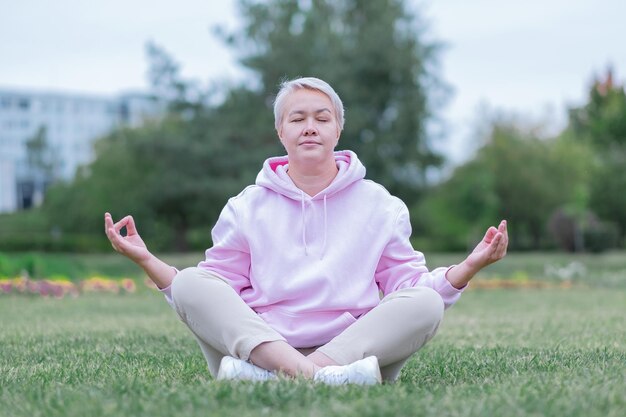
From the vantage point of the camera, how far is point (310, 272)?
Result: 3.43m

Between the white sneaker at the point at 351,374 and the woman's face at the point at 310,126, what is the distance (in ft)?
2.83

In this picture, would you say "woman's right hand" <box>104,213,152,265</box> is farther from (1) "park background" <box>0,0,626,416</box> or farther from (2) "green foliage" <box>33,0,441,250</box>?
(2) "green foliage" <box>33,0,441,250</box>

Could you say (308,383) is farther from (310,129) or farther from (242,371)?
(310,129)

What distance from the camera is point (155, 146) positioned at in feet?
75.6

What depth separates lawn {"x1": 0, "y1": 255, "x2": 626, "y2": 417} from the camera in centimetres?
265

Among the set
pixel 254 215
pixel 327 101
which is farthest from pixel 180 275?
pixel 327 101

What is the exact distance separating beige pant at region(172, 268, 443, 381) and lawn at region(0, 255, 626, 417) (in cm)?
16

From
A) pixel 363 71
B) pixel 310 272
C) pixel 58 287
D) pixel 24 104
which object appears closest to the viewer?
pixel 310 272

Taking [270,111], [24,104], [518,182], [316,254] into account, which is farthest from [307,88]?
[24,104]

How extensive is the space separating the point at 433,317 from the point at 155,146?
20277 mm

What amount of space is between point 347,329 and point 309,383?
0.41 m

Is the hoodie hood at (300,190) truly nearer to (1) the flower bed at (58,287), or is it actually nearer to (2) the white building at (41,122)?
(1) the flower bed at (58,287)

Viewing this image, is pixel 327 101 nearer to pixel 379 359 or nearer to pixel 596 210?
pixel 379 359

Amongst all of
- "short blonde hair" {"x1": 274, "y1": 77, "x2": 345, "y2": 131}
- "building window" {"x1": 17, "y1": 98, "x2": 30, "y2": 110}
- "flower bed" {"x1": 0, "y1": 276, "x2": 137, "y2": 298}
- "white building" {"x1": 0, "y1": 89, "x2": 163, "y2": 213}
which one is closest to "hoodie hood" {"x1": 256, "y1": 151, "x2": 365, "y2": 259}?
"short blonde hair" {"x1": 274, "y1": 77, "x2": 345, "y2": 131}
